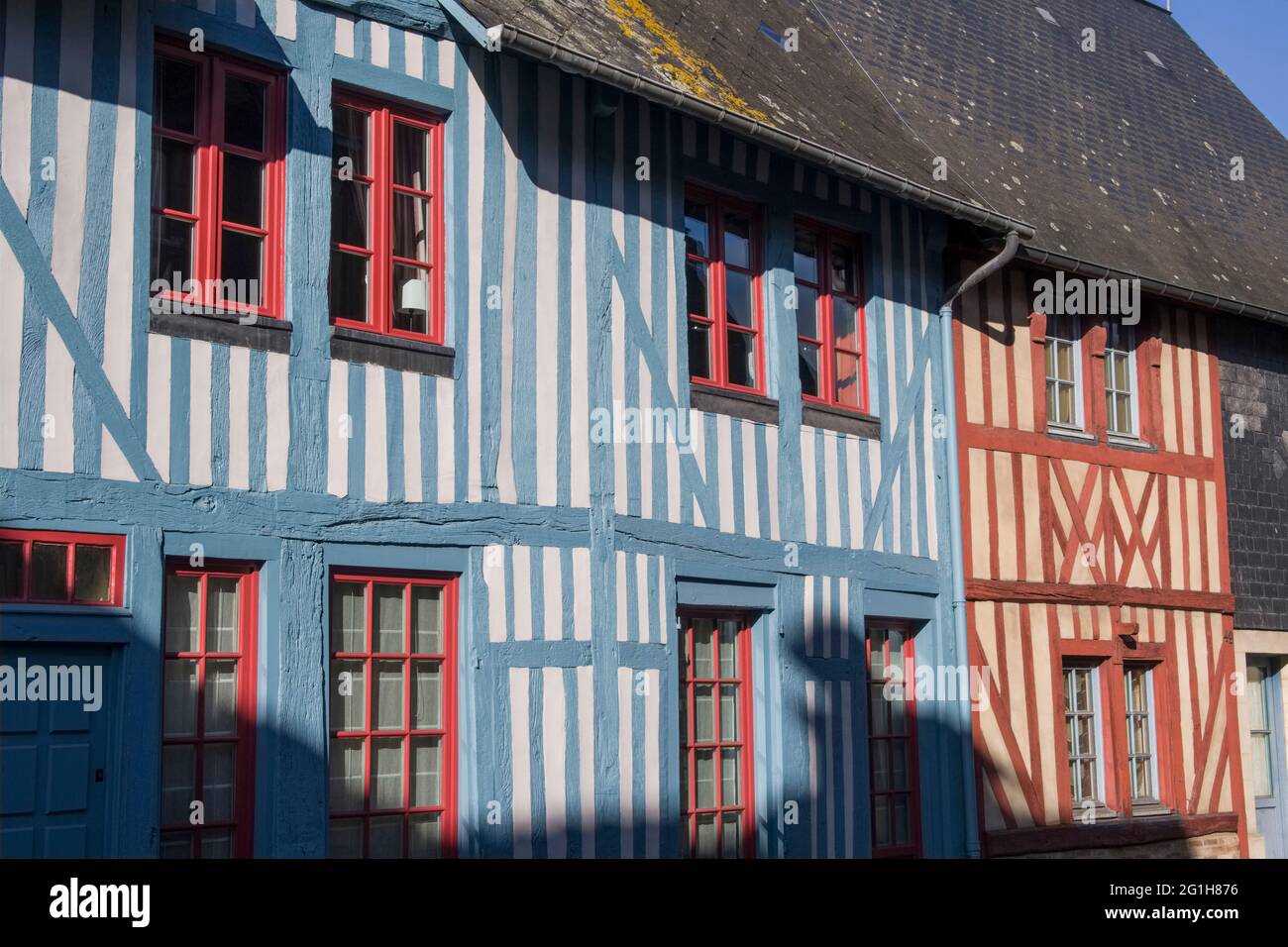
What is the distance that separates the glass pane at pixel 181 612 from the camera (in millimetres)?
7090

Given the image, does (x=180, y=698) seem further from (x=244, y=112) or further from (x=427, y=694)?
(x=244, y=112)

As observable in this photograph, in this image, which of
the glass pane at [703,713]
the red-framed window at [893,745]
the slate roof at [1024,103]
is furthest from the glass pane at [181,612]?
the red-framed window at [893,745]

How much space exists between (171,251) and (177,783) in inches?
91.2

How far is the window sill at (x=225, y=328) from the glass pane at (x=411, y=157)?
1161 mm

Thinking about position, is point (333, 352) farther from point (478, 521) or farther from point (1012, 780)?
point (1012, 780)

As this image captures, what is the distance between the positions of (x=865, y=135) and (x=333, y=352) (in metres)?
4.42

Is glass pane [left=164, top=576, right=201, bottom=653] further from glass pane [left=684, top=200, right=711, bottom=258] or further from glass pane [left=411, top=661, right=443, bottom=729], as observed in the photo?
glass pane [left=684, top=200, right=711, bottom=258]

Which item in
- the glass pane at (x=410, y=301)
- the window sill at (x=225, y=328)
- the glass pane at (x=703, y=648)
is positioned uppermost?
the glass pane at (x=410, y=301)

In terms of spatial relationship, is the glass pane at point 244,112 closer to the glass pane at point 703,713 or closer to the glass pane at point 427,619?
the glass pane at point 427,619

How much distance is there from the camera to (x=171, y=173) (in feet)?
24.2

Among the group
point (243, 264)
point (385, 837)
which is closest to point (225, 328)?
point (243, 264)

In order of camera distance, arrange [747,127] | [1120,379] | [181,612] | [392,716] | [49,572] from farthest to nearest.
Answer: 1. [1120,379]
2. [747,127]
3. [392,716]
4. [181,612]
5. [49,572]

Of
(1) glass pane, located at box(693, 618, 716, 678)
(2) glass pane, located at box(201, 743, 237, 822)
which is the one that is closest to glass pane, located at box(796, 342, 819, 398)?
(1) glass pane, located at box(693, 618, 716, 678)
